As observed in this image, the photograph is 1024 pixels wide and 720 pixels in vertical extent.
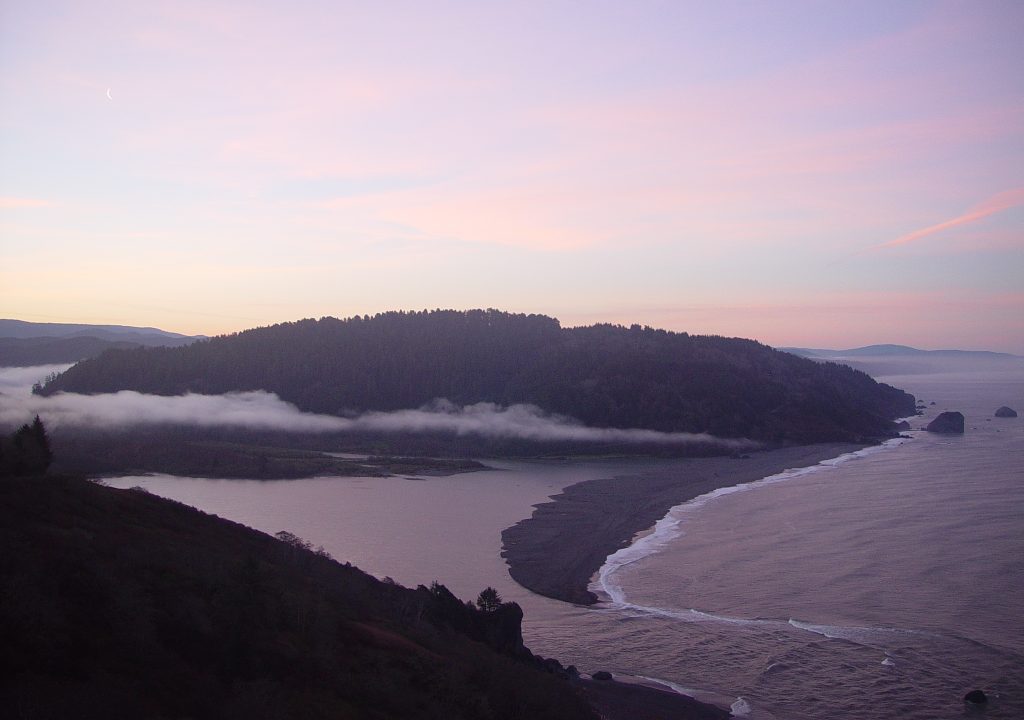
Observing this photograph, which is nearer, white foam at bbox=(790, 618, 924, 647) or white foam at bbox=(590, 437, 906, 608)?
white foam at bbox=(790, 618, 924, 647)

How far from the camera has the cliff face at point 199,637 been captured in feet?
26.2

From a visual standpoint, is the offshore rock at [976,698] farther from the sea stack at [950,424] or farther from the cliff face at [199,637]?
the sea stack at [950,424]

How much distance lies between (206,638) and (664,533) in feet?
76.3

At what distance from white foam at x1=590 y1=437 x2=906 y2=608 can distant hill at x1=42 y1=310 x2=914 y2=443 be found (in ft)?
65.2

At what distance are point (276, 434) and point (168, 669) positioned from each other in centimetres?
6659

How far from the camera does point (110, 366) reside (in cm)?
8200

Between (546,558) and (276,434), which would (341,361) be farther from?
(546,558)

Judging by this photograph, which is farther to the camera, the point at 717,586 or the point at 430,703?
the point at 717,586

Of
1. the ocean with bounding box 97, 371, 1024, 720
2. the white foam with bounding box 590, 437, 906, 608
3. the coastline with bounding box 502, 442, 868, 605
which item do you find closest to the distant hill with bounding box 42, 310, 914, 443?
the coastline with bounding box 502, 442, 868, 605

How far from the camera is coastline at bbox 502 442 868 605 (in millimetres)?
25297

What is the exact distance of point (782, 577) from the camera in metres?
23.6

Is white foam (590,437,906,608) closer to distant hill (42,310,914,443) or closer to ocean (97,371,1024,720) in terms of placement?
ocean (97,371,1024,720)

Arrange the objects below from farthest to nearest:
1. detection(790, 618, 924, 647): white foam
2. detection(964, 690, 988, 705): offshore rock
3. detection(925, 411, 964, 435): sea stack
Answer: detection(925, 411, 964, 435): sea stack < detection(790, 618, 924, 647): white foam < detection(964, 690, 988, 705): offshore rock

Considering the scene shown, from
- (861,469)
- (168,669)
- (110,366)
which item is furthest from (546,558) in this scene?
(110,366)
